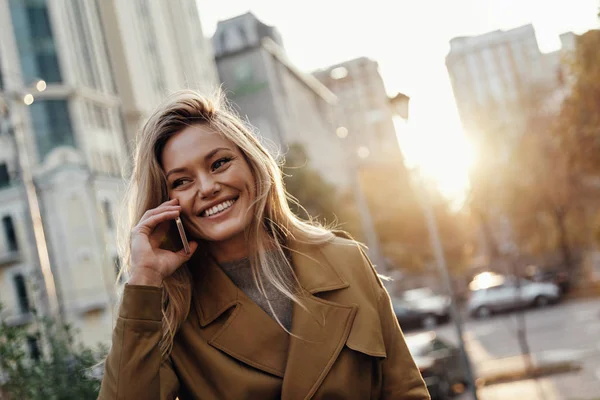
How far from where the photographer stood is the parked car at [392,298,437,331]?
3466 cm

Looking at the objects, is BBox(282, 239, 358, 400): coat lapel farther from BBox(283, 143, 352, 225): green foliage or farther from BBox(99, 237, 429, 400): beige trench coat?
BBox(283, 143, 352, 225): green foliage

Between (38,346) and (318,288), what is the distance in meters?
6.01

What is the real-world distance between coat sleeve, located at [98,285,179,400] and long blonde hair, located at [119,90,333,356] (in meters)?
0.20

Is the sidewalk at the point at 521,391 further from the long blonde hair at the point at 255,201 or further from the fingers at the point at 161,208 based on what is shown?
the fingers at the point at 161,208

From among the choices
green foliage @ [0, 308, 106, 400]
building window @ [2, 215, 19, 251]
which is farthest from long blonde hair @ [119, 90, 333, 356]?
building window @ [2, 215, 19, 251]

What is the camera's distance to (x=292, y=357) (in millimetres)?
2666

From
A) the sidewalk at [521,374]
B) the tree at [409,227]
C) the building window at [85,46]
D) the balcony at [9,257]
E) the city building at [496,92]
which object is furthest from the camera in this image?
the tree at [409,227]

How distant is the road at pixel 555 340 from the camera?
A: 53.0ft

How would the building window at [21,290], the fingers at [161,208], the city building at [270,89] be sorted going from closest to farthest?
the fingers at [161,208] → the building window at [21,290] → the city building at [270,89]

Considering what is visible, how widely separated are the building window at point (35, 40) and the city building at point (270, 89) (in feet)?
46.0

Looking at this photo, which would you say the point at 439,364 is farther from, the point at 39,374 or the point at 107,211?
the point at 107,211

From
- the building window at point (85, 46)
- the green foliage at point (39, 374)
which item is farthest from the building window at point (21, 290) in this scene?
the green foliage at point (39, 374)

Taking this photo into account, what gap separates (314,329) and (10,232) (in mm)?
38552

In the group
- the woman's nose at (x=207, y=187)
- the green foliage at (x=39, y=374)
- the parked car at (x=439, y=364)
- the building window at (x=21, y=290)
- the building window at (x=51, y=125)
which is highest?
the building window at (x=51, y=125)
